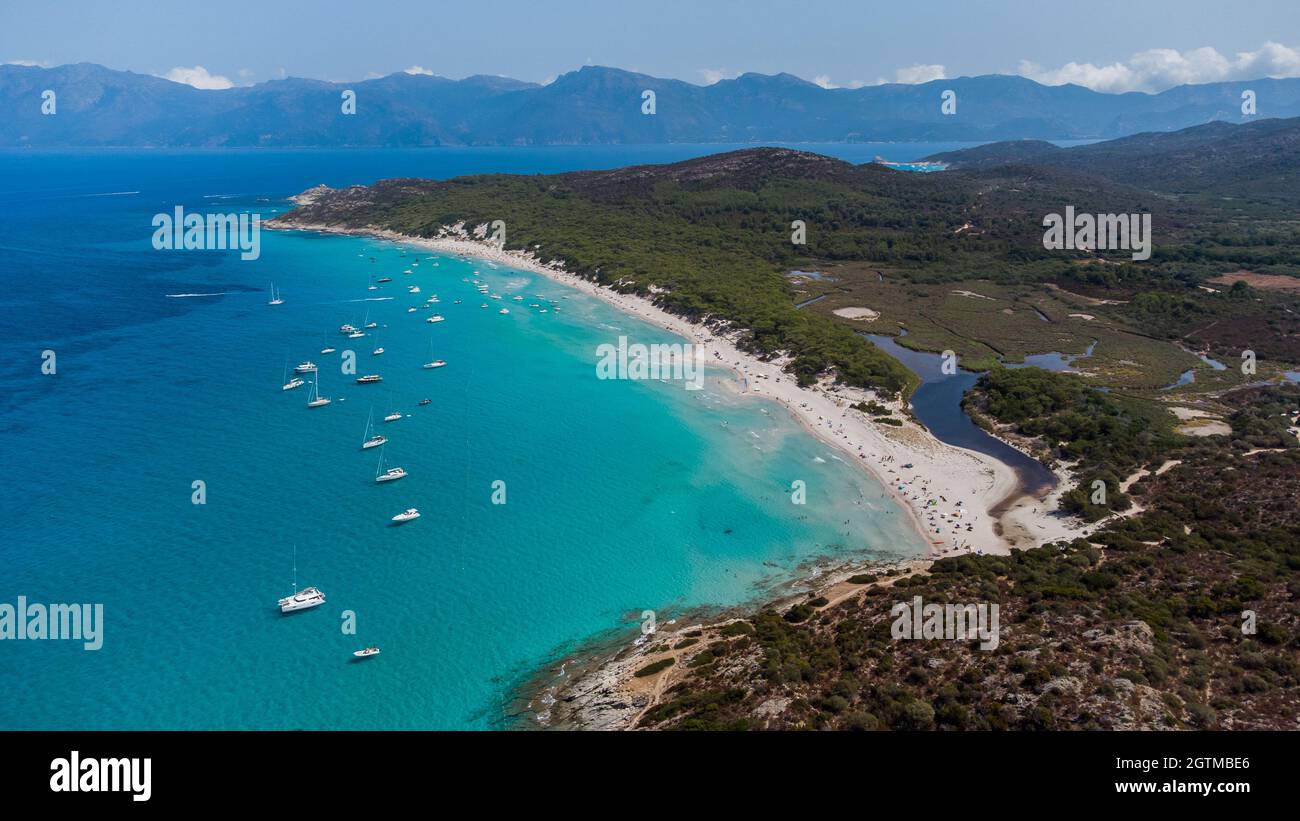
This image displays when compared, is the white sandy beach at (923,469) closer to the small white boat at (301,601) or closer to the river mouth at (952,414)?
the river mouth at (952,414)

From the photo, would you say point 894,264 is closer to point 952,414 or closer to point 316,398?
point 952,414

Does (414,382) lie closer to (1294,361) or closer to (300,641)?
(300,641)

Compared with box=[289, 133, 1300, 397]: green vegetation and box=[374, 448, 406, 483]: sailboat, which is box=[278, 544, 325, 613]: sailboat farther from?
box=[289, 133, 1300, 397]: green vegetation

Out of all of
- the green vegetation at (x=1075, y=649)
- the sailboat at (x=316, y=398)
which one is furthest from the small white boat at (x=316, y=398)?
the green vegetation at (x=1075, y=649)

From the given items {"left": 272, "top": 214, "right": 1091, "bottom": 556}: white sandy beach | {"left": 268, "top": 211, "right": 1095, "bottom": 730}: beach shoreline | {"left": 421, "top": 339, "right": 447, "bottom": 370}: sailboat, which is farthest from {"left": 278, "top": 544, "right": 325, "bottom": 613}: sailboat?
{"left": 421, "top": 339, "right": 447, "bottom": 370}: sailboat

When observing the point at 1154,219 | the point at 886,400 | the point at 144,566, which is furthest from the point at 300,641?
the point at 1154,219

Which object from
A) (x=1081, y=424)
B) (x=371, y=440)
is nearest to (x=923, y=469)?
(x=1081, y=424)
